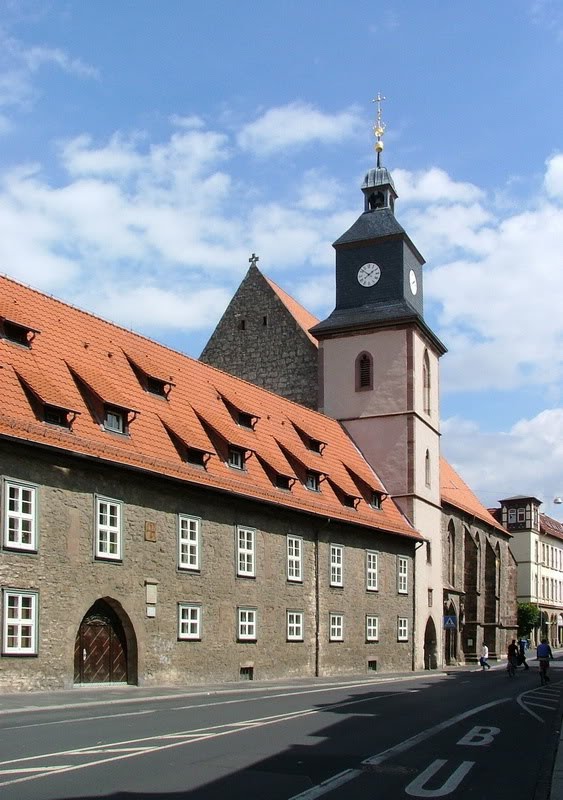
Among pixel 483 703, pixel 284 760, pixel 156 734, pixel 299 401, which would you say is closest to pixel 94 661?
pixel 483 703

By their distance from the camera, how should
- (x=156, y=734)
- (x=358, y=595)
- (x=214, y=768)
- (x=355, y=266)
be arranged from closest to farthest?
(x=214, y=768)
(x=156, y=734)
(x=358, y=595)
(x=355, y=266)

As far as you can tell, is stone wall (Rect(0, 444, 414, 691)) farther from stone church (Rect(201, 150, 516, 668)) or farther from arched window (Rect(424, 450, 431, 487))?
arched window (Rect(424, 450, 431, 487))

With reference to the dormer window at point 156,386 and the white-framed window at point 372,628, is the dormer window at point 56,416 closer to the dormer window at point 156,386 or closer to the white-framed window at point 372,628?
the dormer window at point 156,386

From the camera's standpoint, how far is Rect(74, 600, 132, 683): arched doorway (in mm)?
25359

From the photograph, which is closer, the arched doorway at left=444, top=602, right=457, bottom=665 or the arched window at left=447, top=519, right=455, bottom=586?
the arched doorway at left=444, top=602, right=457, bottom=665

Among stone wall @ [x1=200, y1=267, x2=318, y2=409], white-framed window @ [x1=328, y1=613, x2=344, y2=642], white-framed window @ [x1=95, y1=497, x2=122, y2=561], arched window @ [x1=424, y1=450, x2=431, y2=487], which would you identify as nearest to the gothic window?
arched window @ [x1=424, y1=450, x2=431, y2=487]

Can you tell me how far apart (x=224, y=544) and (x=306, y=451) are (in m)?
9.32

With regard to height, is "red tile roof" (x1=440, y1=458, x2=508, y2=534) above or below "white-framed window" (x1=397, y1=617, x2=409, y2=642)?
above

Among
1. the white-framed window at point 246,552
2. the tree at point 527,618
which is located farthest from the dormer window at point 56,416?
the tree at point 527,618

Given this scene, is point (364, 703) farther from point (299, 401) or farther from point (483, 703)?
point (299, 401)

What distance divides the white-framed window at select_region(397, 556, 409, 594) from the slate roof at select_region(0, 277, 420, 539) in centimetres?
182

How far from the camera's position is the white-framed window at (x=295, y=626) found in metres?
34.2

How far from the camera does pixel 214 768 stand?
35.2 feet

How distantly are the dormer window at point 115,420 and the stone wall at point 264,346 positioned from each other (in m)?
21.8
